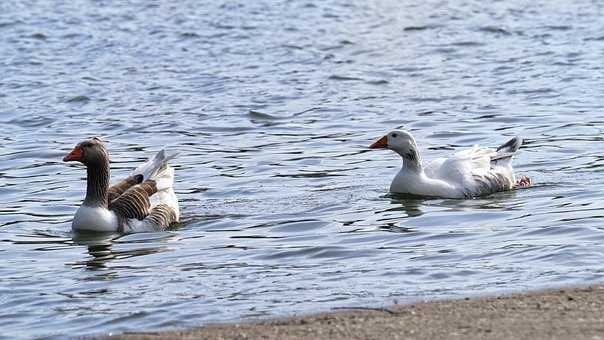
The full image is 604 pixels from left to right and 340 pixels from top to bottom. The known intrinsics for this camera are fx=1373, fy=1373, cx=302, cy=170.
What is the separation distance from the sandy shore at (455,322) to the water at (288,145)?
0.46m

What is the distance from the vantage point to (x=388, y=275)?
10750 mm

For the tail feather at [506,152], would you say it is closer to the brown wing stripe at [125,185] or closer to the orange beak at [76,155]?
the brown wing stripe at [125,185]

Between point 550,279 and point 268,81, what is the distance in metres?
13.3

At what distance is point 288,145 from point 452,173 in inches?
→ 134

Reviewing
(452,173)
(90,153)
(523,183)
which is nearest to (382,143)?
(452,173)

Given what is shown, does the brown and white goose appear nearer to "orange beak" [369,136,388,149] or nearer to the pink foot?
"orange beak" [369,136,388,149]

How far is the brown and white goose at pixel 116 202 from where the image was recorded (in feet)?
44.9

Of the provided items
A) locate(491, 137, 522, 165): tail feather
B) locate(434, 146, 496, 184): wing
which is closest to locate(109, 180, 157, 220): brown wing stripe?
locate(434, 146, 496, 184): wing

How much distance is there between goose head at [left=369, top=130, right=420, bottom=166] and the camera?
50.1 feet

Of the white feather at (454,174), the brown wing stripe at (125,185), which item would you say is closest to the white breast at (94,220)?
the brown wing stripe at (125,185)

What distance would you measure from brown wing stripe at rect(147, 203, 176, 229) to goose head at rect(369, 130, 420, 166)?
284 cm

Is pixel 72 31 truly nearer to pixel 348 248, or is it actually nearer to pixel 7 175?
pixel 7 175

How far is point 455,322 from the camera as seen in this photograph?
875 centimetres

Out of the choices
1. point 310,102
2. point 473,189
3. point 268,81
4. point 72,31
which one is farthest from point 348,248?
point 72,31
